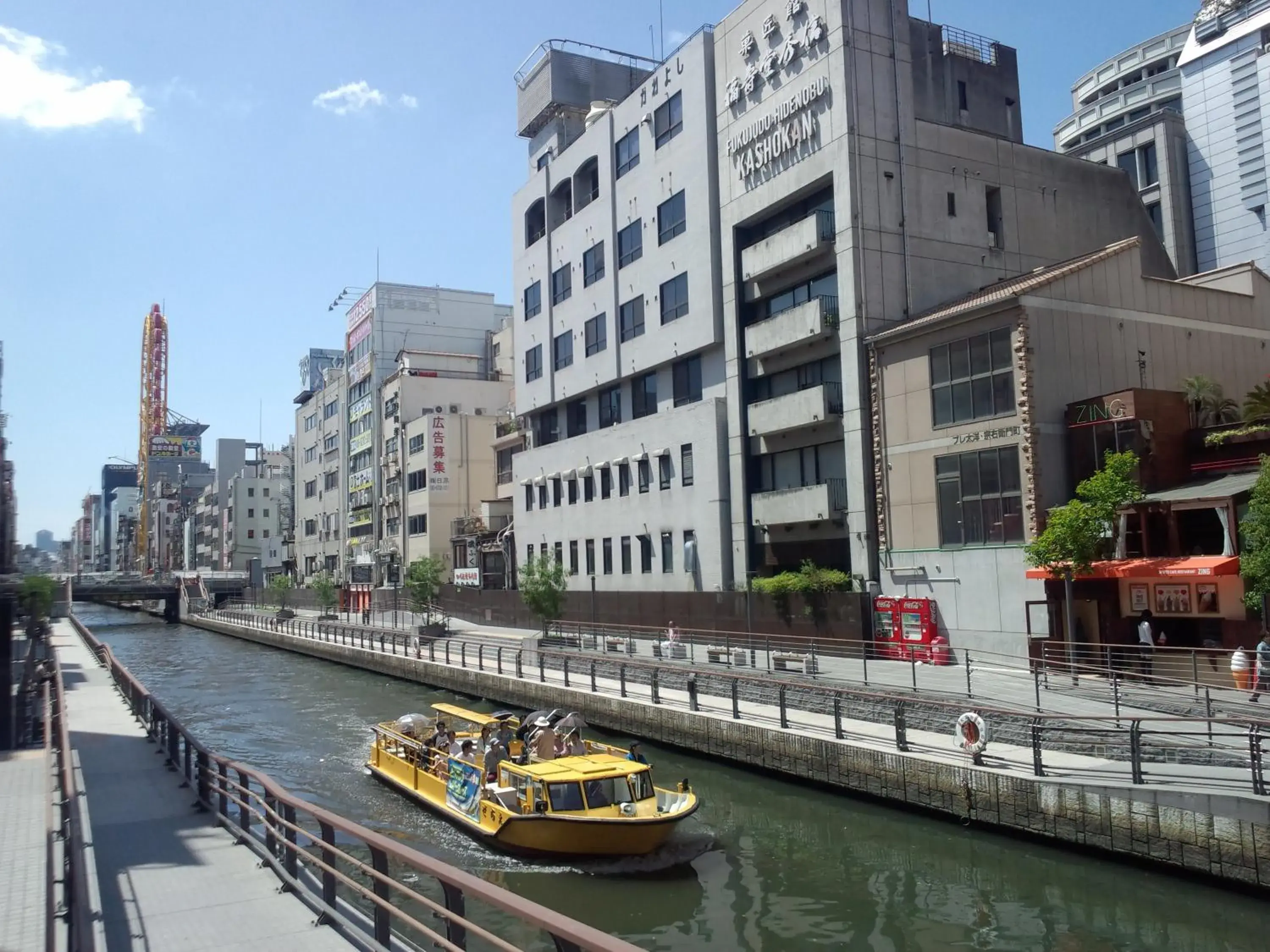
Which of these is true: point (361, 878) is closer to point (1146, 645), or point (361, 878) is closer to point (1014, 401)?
point (1146, 645)

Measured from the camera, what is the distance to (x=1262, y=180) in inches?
2280

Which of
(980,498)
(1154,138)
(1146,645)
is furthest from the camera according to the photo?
(1154,138)

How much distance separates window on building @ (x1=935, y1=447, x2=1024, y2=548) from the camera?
29531mm

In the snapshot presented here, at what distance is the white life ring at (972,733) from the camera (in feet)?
61.9

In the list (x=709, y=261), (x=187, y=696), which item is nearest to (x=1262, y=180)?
(x=709, y=261)

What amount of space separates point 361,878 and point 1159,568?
19219mm

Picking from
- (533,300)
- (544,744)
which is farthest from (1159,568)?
(533,300)

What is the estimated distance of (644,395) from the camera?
50.1 m

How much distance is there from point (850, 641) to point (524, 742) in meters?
14.2

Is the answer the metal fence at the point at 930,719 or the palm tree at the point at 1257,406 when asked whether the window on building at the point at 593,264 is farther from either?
the palm tree at the point at 1257,406

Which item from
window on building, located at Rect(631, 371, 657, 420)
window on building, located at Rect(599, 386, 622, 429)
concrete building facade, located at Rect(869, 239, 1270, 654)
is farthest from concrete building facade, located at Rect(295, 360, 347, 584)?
concrete building facade, located at Rect(869, 239, 1270, 654)

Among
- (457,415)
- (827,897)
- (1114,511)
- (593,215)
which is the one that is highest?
(593,215)

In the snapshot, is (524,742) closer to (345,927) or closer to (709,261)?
(345,927)

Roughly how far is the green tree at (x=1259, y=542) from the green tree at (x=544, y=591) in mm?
28208
